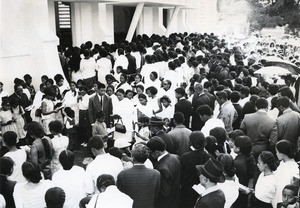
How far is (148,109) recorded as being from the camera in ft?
22.0

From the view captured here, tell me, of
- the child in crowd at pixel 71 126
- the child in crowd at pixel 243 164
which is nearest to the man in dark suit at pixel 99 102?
the child in crowd at pixel 71 126

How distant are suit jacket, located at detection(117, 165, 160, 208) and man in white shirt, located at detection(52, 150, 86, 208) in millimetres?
452

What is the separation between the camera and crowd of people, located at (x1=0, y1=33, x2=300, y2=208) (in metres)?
3.61

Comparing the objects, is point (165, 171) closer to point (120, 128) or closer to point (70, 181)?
point (70, 181)

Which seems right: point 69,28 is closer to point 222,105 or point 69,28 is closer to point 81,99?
point 81,99

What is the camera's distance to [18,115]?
661cm

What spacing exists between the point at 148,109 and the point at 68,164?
301 centimetres

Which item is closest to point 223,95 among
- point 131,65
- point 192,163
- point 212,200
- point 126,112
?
point 126,112

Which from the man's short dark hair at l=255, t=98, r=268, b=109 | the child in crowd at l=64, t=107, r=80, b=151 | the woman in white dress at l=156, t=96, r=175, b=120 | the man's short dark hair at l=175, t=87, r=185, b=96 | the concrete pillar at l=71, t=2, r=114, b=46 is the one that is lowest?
the child in crowd at l=64, t=107, r=80, b=151

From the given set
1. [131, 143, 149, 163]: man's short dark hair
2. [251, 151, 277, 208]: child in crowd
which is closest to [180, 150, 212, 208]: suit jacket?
[251, 151, 277, 208]: child in crowd

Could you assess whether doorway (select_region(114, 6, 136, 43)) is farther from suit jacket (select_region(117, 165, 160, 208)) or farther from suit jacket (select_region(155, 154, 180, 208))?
suit jacket (select_region(117, 165, 160, 208))

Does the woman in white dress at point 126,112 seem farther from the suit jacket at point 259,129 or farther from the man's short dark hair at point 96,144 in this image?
the man's short dark hair at point 96,144

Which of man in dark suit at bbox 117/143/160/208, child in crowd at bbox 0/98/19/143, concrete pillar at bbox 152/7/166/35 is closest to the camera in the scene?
man in dark suit at bbox 117/143/160/208

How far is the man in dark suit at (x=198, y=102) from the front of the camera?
686 cm
